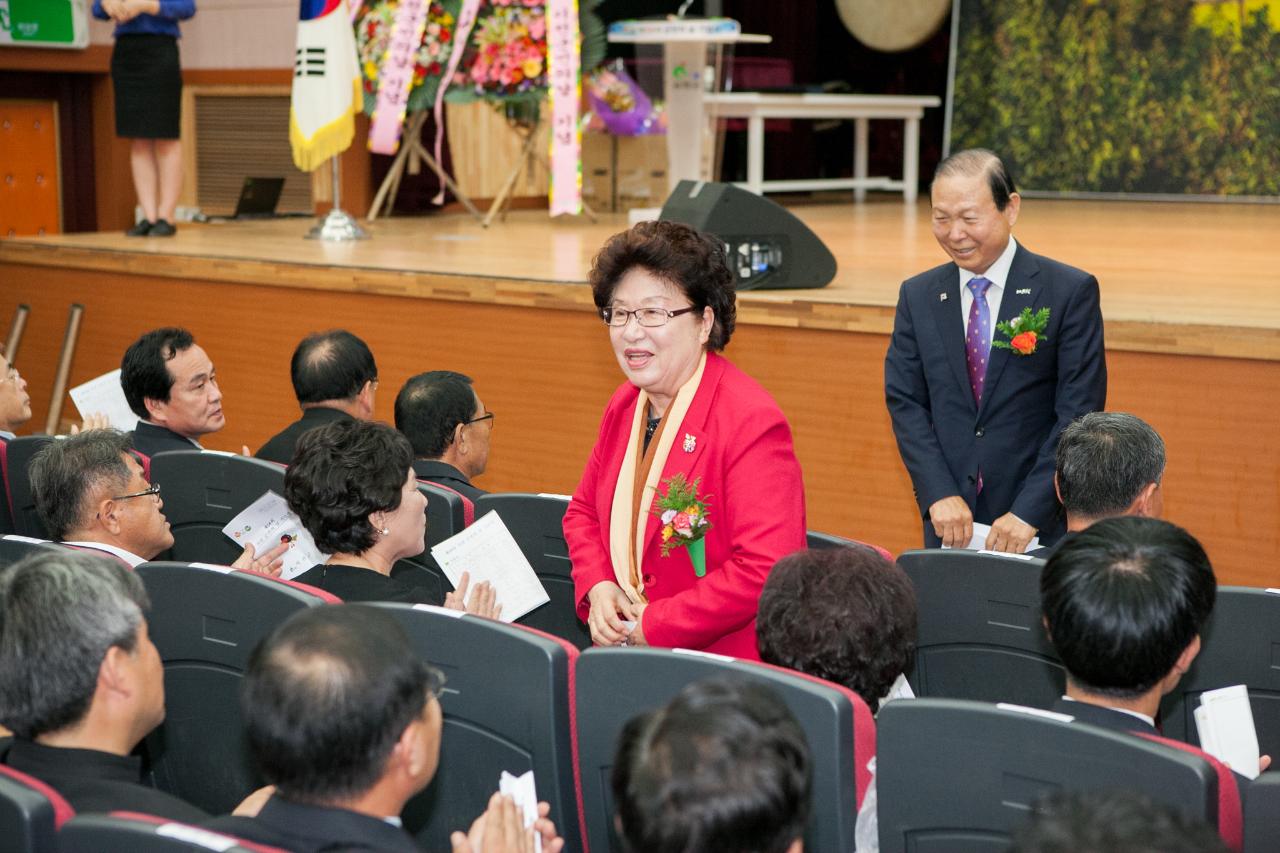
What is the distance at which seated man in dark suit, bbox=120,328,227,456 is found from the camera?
381 cm

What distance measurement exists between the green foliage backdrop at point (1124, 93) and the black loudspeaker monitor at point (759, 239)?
6.49 m

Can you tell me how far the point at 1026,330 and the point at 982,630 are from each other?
97cm

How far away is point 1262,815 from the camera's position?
1605 millimetres

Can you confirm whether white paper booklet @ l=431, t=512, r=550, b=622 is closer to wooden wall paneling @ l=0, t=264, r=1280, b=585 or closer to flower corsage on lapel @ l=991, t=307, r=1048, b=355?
flower corsage on lapel @ l=991, t=307, r=1048, b=355

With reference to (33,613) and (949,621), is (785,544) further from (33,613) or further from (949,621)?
(33,613)

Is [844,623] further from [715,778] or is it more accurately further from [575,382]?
[575,382]

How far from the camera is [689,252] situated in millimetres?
2539

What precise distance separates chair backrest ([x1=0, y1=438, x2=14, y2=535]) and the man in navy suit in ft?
7.74

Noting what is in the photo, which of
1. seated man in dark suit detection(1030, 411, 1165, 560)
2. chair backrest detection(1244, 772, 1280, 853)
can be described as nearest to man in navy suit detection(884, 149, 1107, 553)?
seated man in dark suit detection(1030, 411, 1165, 560)

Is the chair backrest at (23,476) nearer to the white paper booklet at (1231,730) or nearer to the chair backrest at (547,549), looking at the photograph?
the chair backrest at (547,549)

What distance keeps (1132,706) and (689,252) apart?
1.16 meters

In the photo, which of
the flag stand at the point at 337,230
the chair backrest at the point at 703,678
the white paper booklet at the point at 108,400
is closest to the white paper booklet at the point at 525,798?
the chair backrest at the point at 703,678

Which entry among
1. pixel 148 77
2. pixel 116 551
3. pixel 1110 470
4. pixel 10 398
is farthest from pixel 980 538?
pixel 148 77

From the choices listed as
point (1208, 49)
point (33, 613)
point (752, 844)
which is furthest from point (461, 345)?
point (1208, 49)
